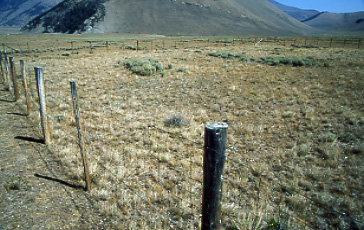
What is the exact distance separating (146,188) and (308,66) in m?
22.7

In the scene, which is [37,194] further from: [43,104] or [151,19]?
[151,19]

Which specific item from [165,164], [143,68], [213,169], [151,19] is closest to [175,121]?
[165,164]

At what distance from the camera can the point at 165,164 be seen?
6.15m

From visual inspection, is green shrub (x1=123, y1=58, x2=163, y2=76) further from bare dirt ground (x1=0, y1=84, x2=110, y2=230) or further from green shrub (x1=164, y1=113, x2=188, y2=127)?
bare dirt ground (x1=0, y1=84, x2=110, y2=230)

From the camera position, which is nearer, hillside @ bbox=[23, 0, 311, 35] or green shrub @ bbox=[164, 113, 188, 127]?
green shrub @ bbox=[164, 113, 188, 127]

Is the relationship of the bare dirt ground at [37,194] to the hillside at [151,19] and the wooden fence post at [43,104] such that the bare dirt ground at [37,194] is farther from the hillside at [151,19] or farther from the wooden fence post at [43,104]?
the hillside at [151,19]

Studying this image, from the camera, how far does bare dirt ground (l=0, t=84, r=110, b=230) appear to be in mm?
3934

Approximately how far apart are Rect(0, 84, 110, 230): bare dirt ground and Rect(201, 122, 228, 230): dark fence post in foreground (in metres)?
2.49

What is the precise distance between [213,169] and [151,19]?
16101 cm

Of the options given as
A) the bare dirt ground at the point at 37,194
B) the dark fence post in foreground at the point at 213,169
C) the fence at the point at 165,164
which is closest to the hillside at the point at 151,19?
the fence at the point at 165,164

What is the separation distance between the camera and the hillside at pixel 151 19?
135250 millimetres

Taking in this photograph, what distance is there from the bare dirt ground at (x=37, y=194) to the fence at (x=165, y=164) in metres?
0.28

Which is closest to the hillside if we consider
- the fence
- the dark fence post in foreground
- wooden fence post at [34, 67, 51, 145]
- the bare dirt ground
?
the fence

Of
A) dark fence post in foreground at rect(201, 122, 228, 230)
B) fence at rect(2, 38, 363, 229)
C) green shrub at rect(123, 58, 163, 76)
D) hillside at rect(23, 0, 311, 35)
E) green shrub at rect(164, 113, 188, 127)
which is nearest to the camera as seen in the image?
dark fence post in foreground at rect(201, 122, 228, 230)
